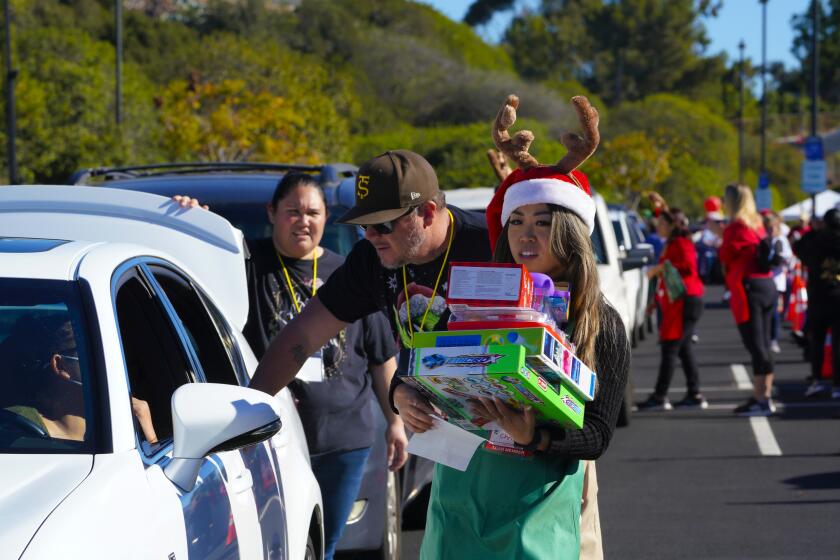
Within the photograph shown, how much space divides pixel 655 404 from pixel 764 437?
6.24 ft

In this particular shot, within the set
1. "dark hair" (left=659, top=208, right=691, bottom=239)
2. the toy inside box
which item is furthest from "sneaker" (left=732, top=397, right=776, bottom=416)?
the toy inside box

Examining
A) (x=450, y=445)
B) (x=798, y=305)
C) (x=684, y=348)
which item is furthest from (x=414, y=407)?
(x=798, y=305)

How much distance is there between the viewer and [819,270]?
13.0m

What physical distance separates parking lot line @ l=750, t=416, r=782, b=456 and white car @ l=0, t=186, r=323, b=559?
6600mm

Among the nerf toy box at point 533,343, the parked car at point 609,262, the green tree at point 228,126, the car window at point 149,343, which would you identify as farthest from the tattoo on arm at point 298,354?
the green tree at point 228,126

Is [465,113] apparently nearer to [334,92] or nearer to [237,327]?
[334,92]

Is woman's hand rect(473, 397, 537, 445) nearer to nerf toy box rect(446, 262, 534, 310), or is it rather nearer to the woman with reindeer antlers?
the woman with reindeer antlers

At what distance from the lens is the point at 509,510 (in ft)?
10.7

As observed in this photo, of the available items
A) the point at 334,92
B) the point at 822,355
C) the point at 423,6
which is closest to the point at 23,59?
the point at 334,92

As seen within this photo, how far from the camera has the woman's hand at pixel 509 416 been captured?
3.06 meters

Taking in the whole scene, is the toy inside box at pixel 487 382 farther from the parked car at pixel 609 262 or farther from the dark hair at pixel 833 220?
the dark hair at pixel 833 220

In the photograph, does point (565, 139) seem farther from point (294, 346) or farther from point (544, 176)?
point (294, 346)

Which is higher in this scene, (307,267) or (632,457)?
(307,267)

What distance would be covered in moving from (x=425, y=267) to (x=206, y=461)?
3.03 feet
